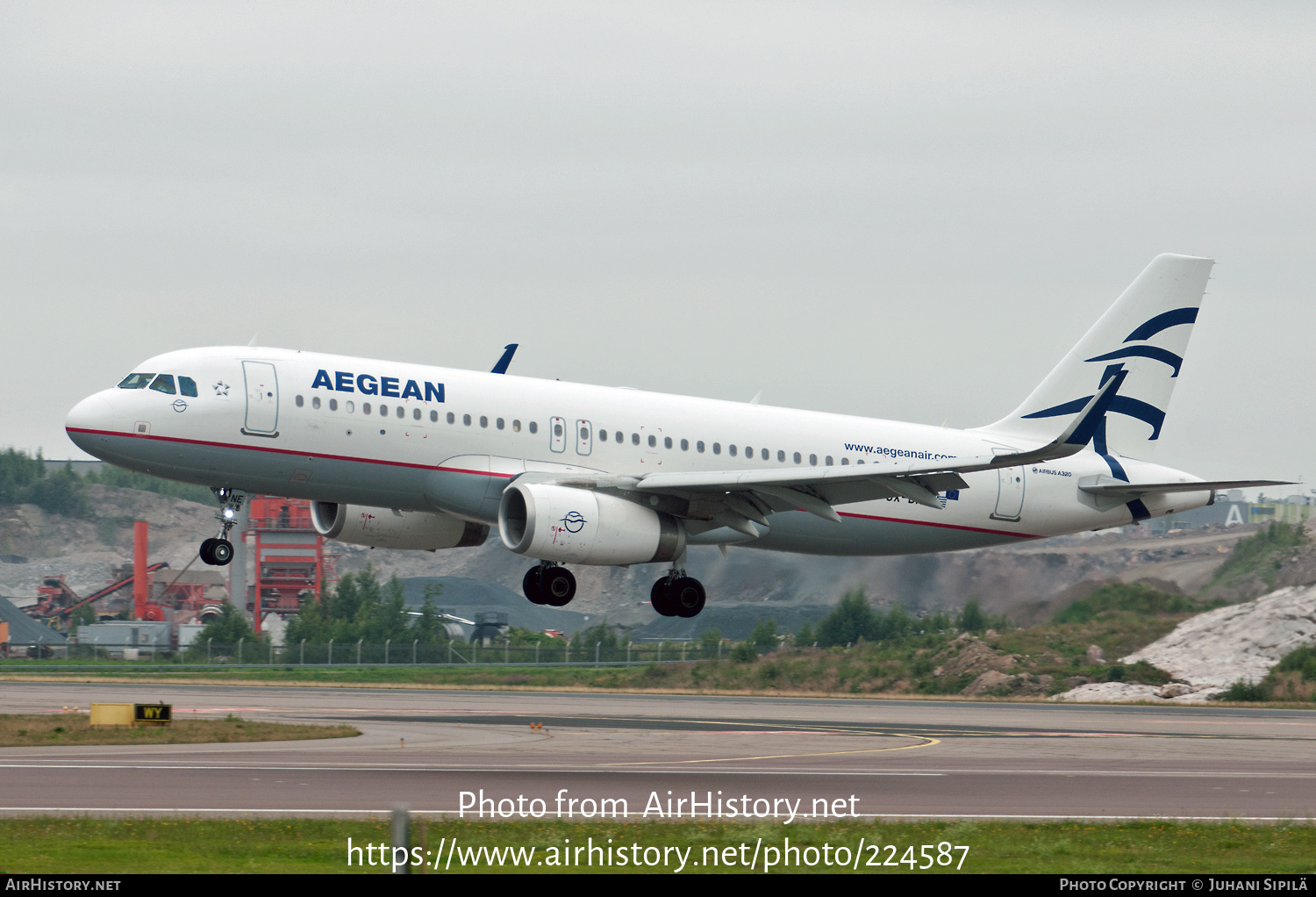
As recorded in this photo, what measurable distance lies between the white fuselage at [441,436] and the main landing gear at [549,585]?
1.83 metres

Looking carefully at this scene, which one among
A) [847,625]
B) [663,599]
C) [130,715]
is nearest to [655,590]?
[663,599]

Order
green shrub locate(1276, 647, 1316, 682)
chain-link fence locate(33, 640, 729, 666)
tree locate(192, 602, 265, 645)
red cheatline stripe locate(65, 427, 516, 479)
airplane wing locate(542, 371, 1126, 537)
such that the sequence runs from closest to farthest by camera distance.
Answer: red cheatline stripe locate(65, 427, 516, 479) < airplane wing locate(542, 371, 1126, 537) < green shrub locate(1276, 647, 1316, 682) < chain-link fence locate(33, 640, 729, 666) < tree locate(192, 602, 265, 645)

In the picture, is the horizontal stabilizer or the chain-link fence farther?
the chain-link fence

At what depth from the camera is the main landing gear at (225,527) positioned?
35750 mm

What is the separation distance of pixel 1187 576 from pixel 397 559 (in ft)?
412

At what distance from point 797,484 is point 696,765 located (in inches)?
324

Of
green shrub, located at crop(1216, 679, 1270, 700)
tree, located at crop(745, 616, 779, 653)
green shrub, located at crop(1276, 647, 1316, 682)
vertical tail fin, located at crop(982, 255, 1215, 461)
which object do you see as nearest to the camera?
vertical tail fin, located at crop(982, 255, 1215, 461)

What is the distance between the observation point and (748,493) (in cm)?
3869

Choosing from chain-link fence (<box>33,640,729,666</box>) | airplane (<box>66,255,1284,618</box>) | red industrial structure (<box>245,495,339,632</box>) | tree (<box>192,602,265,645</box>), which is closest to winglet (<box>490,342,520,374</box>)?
airplane (<box>66,255,1284,618</box>)

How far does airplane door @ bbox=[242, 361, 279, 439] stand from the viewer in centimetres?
3491

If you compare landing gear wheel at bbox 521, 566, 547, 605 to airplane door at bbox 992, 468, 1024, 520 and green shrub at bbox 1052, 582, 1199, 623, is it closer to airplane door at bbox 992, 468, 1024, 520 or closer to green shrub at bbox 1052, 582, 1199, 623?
airplane door at bbox 992, 468, 1024, 520

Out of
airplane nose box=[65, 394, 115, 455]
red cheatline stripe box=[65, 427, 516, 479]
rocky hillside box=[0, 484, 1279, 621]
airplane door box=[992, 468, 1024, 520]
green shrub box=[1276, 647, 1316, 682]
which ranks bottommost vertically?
green shrub box=[1276, 647, 1316, 682]

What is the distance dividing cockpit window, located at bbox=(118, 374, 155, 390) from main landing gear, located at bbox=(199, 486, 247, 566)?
112 inches

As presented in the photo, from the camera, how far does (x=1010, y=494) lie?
43906mm
